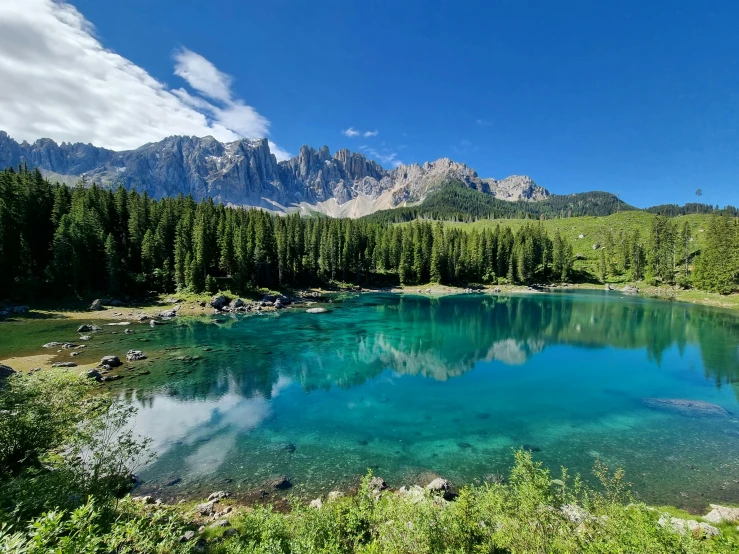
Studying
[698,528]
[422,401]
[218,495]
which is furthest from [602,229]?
[218,495]

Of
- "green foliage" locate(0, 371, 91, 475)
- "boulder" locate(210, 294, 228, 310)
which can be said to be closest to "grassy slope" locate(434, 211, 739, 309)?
"boulder" locate(210, 294, 228, 310)

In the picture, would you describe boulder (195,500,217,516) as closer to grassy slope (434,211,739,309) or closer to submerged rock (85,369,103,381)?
submerged rock (85,369,103,381)

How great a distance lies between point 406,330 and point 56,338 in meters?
52.3

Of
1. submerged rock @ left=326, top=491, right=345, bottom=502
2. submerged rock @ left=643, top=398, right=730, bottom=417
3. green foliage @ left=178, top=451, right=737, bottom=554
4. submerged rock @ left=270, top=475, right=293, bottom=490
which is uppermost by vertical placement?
green foliage @ left=178, top=451, right=737, bottom=554

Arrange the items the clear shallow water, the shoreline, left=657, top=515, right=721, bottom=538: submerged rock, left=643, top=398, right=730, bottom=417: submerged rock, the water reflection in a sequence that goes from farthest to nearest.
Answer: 1. the shoreline
2. the water reflection
3. left=643, top=398, right=730, bottom=417: submerged rock
4. the clear shallow water
5. left=657, top=515, right=721, bottom=538: submerged rock

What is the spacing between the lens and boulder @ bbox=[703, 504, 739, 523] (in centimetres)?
1468

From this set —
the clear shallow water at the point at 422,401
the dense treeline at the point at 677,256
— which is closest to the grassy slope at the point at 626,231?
the dense treeline at the point at 677,256

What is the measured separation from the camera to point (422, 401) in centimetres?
3219

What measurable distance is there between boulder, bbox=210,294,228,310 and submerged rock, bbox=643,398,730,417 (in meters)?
75.2

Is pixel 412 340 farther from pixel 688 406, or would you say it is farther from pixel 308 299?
pixel 308 299

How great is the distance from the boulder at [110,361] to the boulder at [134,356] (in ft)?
6.16

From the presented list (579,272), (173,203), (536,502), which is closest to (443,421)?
(536,502)

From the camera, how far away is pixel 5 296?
62500mm

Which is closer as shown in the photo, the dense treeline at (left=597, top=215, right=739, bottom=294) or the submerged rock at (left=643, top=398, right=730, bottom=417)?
the submerged rock at (left=643, top=398, right=730, bottom=417)
